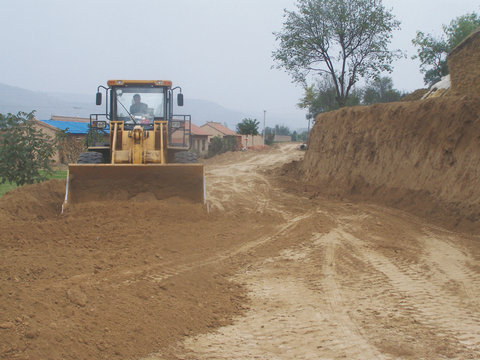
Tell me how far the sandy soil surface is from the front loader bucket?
0.42 metres

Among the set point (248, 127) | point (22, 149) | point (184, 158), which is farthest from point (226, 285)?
point (248, 127)

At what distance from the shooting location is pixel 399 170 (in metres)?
13.2

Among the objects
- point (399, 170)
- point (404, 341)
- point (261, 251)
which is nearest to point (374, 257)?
point (261, 251)

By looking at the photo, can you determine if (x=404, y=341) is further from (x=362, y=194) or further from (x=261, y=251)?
(x=362, y=194)

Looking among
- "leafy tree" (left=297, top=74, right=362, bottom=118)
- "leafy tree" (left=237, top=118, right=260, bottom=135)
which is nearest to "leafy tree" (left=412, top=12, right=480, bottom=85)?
"leafy tree" (left=297, top=74, right=362, bottom=118)

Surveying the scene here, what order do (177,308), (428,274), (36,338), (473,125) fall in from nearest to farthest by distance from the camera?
1. (36,338)
2. (177,308)
3. (428,274)
4. (473,125)

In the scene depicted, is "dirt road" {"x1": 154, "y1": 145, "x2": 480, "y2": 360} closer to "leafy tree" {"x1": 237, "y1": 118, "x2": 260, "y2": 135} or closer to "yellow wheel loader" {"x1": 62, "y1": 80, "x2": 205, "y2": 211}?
"yellow wheel loader" {"x1": 62, "y1": 80, "x2": 205, "y2": 211}

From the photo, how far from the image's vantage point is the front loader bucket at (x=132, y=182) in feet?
32.1

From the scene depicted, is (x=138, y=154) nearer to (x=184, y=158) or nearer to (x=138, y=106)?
(x=184, y=158)

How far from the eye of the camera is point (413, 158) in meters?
12.8

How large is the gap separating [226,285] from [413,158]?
8371 mm

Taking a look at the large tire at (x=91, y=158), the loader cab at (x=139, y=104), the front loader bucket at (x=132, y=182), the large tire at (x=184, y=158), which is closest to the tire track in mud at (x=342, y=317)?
the front loader bucket at (x=132, y=182)

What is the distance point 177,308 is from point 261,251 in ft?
9.99

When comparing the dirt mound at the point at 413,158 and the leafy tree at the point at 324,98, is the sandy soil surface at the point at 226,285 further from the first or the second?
the leafy tree at the point at 324,98
